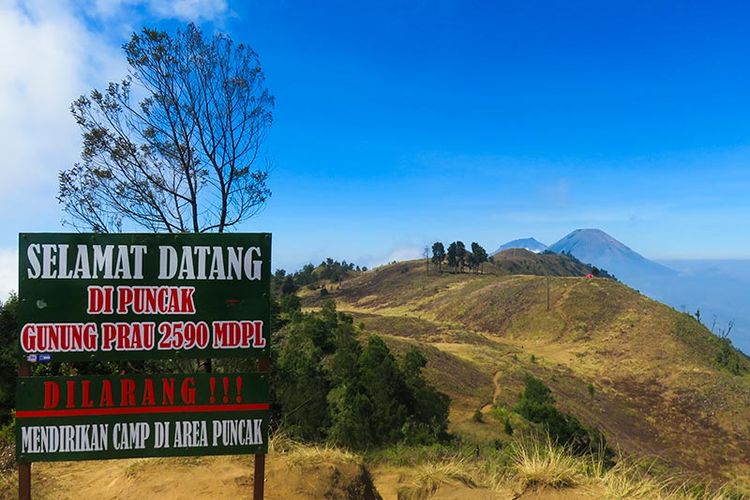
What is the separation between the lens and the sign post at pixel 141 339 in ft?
15.7

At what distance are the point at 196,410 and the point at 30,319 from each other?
1.84 meters

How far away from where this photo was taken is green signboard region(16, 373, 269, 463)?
4773mm

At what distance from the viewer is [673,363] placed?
4753 centimetres

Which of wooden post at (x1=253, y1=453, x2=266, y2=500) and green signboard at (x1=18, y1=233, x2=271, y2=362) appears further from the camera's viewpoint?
wooden post at (x1=253, y1=453, x2=266, y2=500)

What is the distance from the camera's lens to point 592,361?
49.8 meters

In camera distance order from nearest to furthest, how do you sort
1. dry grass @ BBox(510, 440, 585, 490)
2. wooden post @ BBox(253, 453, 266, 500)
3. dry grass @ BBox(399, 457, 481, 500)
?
wooden post @ BBox(253, 453, 266, 500)
dry grass @ BBox(510, 440, 585, 490)
dry grass @ BBox(399, 457, 481, 500)

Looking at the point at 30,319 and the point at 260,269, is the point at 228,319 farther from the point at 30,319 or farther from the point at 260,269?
the point at 30,319

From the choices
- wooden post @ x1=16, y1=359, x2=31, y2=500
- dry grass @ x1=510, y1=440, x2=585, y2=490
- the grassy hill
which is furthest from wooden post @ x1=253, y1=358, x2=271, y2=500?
the grassy hill

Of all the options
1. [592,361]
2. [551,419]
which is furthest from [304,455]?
[592,361]

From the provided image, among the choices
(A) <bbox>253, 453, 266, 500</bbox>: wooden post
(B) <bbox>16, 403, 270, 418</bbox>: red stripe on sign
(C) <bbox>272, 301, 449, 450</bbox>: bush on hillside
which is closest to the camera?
(B) <bbox>16, 403, 270, 418</bbox>: red stripe on sign

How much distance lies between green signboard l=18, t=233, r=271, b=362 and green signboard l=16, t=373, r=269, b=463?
280mm

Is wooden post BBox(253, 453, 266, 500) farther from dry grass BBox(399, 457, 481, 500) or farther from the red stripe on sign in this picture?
dry grass BBox(399, 457, 481, 500)

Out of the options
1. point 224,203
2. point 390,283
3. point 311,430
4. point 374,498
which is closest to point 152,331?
point 374,498

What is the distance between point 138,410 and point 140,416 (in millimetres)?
65
